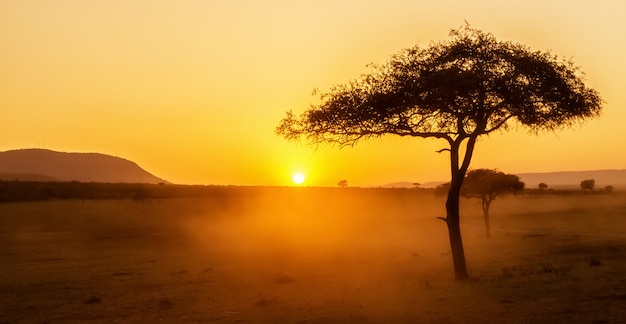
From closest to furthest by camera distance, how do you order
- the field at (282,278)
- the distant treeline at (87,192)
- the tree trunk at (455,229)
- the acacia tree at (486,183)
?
1. the field at (282,278)
2. the tree trunk at (455,229)
3. the acacia tree at (486,183)
4. the distant treeline at (87,192)

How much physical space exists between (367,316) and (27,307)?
37.5 ft

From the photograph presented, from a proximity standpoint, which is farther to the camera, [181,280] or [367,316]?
[181,280]

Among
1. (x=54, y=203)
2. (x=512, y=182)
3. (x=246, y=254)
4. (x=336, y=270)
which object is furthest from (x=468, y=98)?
(x=54, y=203)

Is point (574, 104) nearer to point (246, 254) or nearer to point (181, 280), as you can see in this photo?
point (181, 280)

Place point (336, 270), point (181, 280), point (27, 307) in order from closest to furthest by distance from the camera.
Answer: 1. point (27, 307)
2. point (181, 280)
3. point (336, 270)

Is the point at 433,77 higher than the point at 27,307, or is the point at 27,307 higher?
the point at 433,77

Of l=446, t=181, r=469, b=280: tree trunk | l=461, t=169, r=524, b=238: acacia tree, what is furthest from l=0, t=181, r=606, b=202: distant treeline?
l=446, t=181, r=469, b=280: tree trunk

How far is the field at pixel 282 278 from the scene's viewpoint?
58.6 ft

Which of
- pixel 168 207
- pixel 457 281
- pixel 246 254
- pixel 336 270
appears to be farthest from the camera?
pixel 168 207

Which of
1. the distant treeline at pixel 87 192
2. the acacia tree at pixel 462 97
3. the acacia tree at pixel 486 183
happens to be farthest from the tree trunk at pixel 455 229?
the distant treeline at pixel 87 192

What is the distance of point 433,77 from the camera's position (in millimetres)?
21922

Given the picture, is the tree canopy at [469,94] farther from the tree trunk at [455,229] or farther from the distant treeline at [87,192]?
the distant treeline at [87,192]

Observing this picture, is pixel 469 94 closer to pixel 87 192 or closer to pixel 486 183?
pixel 486 183

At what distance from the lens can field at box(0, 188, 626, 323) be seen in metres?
17.9
